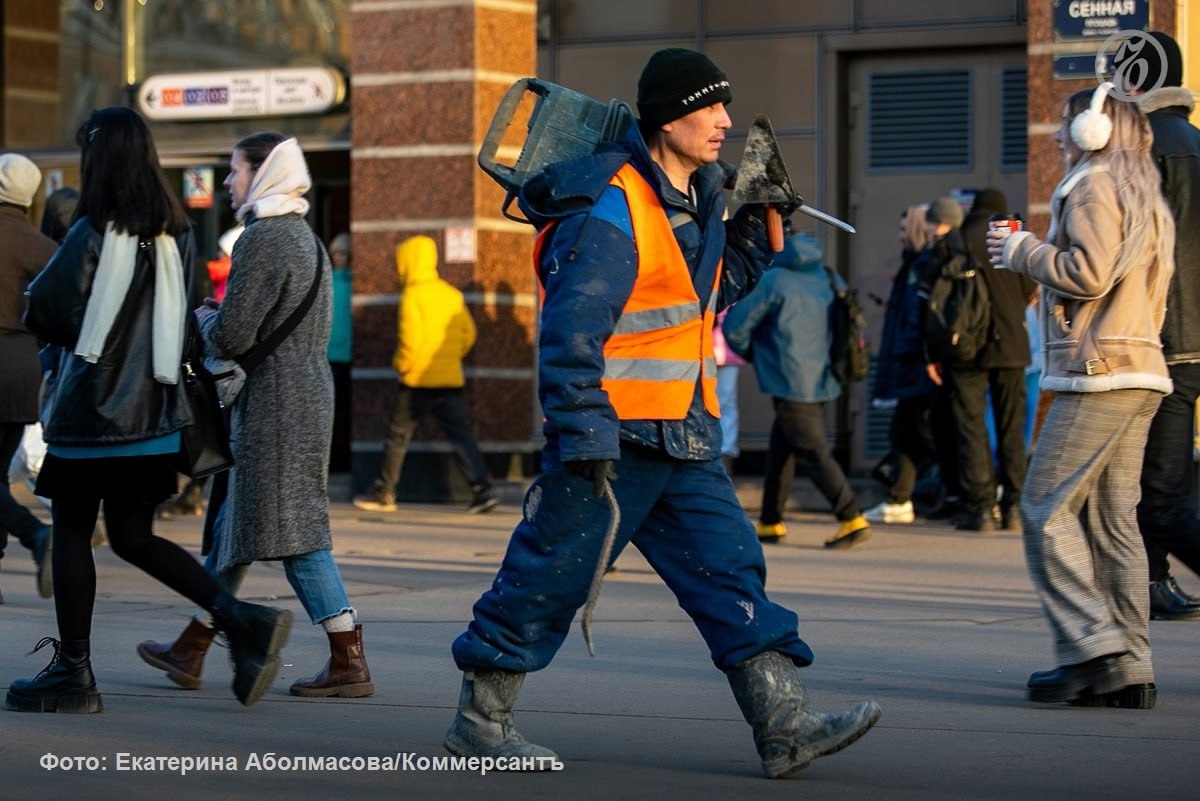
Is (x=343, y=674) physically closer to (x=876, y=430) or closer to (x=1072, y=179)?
(x=1072, y=179)

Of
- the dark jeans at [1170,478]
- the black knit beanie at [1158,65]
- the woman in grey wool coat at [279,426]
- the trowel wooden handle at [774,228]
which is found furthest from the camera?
the black knit beanie at [1158,65]

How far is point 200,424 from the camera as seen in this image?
6543 millimetres

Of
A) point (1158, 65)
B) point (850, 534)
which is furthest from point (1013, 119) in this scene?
point (1158, 65)

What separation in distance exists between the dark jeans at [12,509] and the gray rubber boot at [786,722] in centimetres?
468

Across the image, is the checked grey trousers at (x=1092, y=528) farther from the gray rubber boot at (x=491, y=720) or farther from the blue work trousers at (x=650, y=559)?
the gray rubber boot at (x=491, y=720)

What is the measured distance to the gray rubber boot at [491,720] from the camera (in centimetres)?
543

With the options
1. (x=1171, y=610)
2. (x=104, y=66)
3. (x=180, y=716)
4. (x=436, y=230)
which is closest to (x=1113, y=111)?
(x=1171, y=610)

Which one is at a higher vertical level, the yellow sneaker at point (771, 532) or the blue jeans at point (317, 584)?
the blue jeans at point (317, 584)

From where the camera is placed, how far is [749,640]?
5312 mm

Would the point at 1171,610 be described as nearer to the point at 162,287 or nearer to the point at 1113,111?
the point at 1113,111

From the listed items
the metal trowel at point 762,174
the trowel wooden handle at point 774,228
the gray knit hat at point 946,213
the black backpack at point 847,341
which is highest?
the gray knit hat at point 946,213

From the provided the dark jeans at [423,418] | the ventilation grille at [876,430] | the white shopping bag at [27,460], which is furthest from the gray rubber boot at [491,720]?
the ventilation grille at [876,430]

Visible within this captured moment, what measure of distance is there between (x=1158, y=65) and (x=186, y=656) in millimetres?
3995

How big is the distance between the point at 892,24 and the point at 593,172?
10340mm
